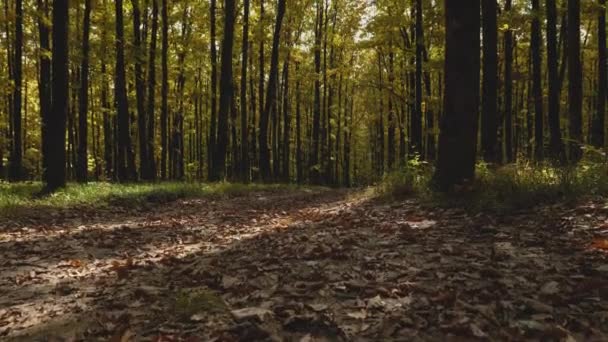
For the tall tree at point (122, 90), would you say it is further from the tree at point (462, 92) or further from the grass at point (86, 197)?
the tree at point (462, 92)

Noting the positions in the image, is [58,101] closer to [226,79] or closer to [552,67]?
[226,79]

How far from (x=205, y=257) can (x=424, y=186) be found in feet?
15.7

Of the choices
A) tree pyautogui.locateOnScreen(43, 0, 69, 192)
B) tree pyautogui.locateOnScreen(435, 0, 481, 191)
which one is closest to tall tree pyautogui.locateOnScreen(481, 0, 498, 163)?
tree pyautogui.locateOnScreen(435, 0, 481, 191)

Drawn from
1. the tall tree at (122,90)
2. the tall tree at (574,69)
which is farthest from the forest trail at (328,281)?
the tall tree at (122,90)

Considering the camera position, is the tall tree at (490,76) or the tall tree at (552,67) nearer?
the tall tree at (490,76)

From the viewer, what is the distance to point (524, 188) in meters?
6.90

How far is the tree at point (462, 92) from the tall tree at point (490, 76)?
133 inches

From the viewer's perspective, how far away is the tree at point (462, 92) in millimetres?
8031

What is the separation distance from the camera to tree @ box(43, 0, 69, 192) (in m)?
12.0

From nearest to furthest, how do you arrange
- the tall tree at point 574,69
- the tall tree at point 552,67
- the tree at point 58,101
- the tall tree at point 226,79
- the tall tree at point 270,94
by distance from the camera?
the tree at point 58,101
the tall tree at point 574,69
the tall tree at point 552,67
the tall tree at point 226,79
the tall tree at point 270,94

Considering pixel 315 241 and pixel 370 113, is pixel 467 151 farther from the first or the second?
pixel 370 113

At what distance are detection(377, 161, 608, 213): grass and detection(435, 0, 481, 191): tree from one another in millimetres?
414

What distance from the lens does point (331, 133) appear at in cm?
4003

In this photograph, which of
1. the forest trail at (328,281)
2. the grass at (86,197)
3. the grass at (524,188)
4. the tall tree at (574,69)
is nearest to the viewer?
the forest trail at (328,281)
